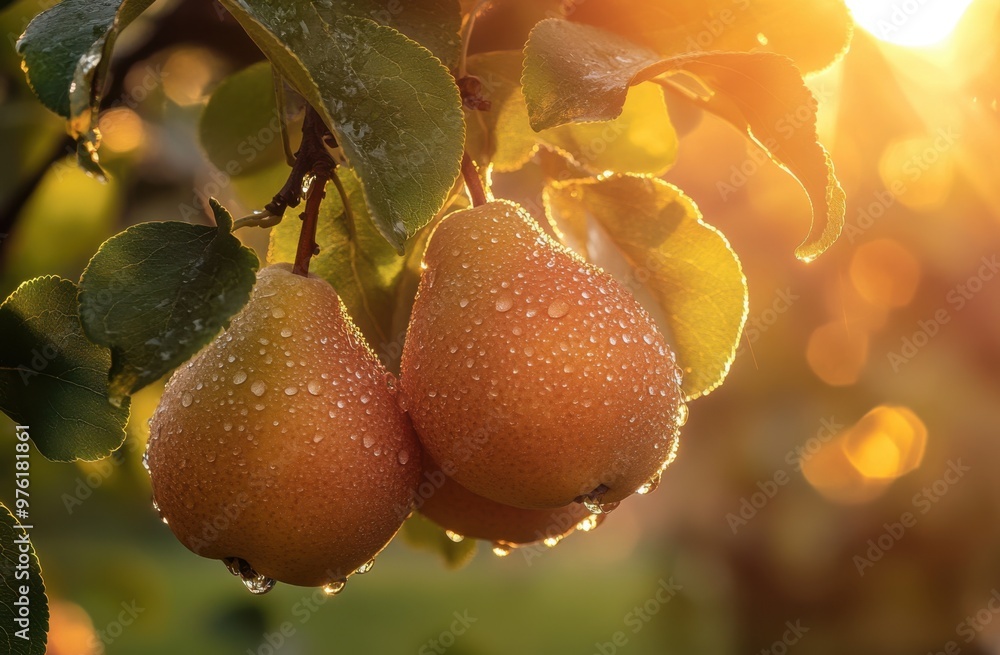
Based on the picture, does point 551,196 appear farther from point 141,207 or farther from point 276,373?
point 141,207

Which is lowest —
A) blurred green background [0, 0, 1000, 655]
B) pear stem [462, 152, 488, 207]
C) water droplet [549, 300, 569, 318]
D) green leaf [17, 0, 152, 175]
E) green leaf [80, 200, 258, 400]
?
blurred green background [0, 0, 1000, 655]

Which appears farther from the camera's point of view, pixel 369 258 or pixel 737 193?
pixel 737 193

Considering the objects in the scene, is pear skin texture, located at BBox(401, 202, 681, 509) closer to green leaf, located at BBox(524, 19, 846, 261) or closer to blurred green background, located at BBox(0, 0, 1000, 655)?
green leaf, located at BBox(524, 19, 846, 261)

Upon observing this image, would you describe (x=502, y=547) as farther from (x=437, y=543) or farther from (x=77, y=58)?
(x=77, y=58)

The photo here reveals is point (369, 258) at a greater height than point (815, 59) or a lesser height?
lesser

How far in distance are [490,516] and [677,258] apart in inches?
11.8

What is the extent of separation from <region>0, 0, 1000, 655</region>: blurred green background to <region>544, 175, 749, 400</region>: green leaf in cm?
19

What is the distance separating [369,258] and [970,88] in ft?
3.11

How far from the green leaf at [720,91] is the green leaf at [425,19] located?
89 mm

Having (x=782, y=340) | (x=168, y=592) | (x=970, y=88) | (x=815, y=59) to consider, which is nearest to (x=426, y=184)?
→ (x=815, y=59)

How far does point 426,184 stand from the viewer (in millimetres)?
566

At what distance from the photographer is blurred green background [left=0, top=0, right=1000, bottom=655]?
1.35 m

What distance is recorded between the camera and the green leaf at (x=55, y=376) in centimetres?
63

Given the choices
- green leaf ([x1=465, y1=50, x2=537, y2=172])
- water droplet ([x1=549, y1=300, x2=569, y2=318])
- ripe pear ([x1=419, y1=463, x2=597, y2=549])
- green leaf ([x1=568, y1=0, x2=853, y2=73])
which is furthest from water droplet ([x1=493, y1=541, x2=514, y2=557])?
green leaf ([x1=568, y1=0, x2=853, y2=73])
